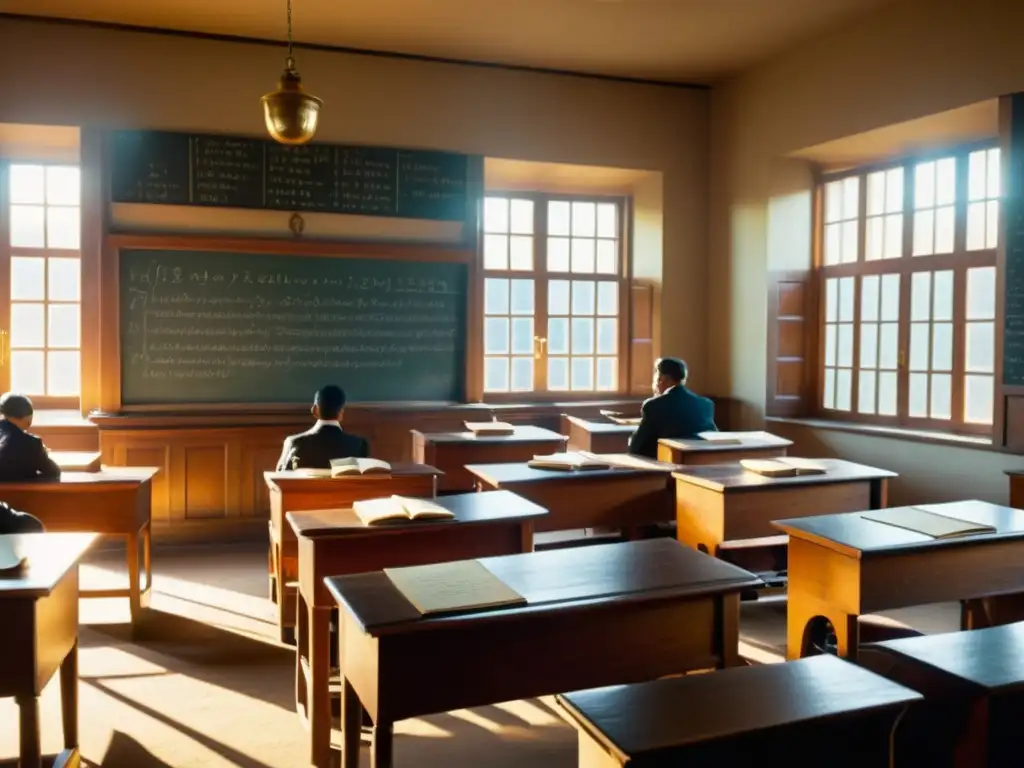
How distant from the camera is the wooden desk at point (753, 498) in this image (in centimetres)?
340

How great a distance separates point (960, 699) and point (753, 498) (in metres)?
1.97

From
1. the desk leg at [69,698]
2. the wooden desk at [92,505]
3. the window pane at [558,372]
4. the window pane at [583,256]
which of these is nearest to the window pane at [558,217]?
the window pane at [583,256]

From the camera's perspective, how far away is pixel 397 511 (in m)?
2.49

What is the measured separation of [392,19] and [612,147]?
191 cm

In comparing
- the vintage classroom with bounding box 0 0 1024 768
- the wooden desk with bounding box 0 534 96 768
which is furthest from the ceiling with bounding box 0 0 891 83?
the wooden desk with bounding box 0 534 96 768

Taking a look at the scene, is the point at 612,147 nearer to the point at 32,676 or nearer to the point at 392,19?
the point at 392,19

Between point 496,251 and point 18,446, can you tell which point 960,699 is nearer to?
point 18,446

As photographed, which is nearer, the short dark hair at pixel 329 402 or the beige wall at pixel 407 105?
the short dark hair at pixel 329 402

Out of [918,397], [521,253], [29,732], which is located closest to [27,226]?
[521,253]

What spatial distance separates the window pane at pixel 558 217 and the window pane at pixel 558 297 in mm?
402

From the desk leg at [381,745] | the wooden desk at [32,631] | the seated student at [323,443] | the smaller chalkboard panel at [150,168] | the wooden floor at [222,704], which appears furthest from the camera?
the smaller chalkboard panel at [150,168]

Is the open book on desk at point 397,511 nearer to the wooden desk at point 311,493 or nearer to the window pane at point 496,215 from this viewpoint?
the wooden desk at point 311,493

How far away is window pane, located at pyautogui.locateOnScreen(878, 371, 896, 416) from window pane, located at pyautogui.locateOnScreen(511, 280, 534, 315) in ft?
8.26

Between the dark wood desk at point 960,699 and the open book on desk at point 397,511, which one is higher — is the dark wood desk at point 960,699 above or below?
below
